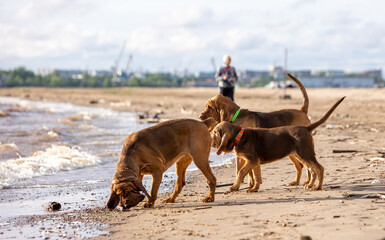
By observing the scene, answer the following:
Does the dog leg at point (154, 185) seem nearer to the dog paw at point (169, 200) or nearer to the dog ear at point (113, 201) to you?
the dog paw at point (169, 200)

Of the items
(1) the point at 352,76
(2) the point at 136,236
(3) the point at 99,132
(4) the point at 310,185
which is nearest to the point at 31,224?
(2) the point at 136,236

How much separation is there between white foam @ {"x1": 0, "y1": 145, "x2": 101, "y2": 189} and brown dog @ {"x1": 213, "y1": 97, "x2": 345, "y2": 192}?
409cm

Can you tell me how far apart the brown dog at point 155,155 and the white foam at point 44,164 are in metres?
3.22

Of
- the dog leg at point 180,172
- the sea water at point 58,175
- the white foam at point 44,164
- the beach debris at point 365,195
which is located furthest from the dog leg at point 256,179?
the white foam at point 44,164

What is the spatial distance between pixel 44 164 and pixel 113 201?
467 centimetres

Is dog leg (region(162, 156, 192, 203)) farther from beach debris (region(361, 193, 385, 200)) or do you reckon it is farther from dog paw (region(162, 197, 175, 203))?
beach debris (region(361, 193, 385, 200))

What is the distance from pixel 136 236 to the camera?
5070mm

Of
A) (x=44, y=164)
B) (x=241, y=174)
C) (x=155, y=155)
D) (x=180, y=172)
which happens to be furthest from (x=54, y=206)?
(x=44, y=164)

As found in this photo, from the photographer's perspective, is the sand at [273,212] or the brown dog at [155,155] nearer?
the sand at [273,212]

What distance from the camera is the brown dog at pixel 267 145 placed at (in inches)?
277

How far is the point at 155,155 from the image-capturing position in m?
6.56

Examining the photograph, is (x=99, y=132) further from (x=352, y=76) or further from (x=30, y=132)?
(x=352, y=76)

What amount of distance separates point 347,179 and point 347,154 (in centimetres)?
246

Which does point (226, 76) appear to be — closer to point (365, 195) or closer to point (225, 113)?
point (225, 113)
